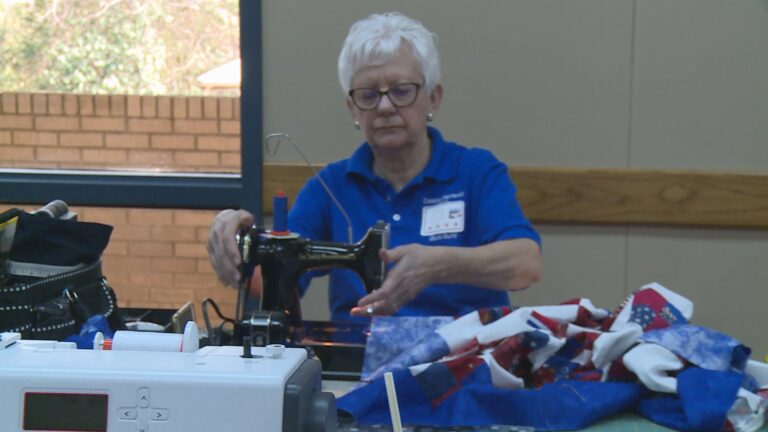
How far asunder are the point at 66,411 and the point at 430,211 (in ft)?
4.19

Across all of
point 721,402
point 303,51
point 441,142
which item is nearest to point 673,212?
point 441,142

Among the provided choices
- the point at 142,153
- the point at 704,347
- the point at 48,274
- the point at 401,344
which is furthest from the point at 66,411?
the point at 142,153

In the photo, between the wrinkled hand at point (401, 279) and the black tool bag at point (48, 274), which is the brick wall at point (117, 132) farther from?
the black tool bag at point (48, 274)

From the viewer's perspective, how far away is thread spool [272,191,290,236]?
1583 mm

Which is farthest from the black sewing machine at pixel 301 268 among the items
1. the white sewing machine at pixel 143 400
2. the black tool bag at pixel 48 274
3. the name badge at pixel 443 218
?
the white sewing machine at pixel 143 400

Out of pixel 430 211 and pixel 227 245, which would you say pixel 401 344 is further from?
pixel 430 211

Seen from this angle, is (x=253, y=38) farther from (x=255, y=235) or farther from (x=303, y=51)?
(x=255, y=235)

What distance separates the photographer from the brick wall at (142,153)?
3.08 meters

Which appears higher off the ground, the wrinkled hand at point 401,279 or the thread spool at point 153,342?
the thread spool at point 153,342

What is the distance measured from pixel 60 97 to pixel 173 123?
1.31 ft

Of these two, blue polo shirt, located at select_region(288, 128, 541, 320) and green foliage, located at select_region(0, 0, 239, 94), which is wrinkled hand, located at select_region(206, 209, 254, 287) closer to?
blue polo shirt, located at select_region(288, 128, 541, 320)

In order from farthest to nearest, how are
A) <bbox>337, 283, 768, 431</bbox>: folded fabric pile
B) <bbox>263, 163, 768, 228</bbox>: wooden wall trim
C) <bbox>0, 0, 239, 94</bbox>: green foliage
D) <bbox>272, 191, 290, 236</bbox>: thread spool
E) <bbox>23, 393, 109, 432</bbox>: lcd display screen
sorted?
<bbox>0, 0, 239, 94</bbox>: green foliage, <bbox>263, 163, 768, 228</bbox>: wooden wall trim, <bbox>272, 191, 290, 236</bbox>: thread spool, <bbox>337, 283, 768, 431</bbox>: folded fabric pile, <bbox>23, 393, 109, 432</bbox>: lcd display screen

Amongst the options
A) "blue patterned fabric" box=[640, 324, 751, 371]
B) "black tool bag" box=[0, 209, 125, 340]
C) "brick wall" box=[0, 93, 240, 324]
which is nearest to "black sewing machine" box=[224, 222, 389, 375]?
"black tool bag" box=[0, 209, 125, 340]

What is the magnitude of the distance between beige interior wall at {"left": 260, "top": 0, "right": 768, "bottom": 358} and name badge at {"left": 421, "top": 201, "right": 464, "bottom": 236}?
752mm
